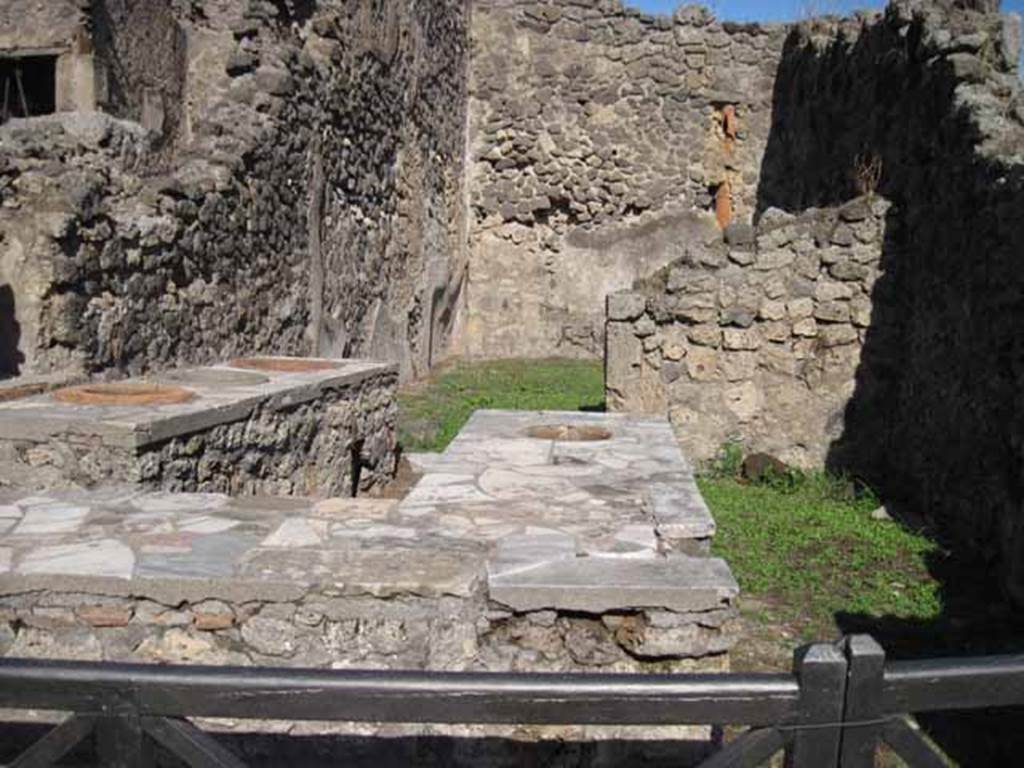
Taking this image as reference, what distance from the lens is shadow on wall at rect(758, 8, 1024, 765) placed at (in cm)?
482

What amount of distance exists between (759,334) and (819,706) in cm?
593

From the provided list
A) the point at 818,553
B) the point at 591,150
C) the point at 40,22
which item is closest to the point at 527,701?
the point at 818,553

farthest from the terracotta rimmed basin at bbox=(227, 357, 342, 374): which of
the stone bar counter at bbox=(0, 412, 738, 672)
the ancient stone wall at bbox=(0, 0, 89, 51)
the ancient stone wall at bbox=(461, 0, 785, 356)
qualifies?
the ancient stone wall at bbox=(461, 0, 785, 356)

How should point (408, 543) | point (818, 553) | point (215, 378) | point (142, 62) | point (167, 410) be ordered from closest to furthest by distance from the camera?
1. point (408, 543)
2. point (167, 410)
3. point (818, 553)
4. point (215, 378)
5. point (142, 62)

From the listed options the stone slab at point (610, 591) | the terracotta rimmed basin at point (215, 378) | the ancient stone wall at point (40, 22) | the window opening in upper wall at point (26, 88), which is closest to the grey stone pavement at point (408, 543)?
the stone slab at point (610, 591)

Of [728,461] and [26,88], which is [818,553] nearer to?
[728,461]

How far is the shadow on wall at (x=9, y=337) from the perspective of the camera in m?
5.03

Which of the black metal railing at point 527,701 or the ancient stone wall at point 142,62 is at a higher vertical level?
the ancient stone wall at point 142,62

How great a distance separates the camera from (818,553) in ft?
17.6

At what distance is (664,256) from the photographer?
14117mm

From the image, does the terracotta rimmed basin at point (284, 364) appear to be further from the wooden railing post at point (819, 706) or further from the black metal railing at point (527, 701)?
the wooden railing post at point (819, 706)

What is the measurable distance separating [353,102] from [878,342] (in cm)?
511

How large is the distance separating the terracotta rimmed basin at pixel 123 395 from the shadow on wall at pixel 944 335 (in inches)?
126

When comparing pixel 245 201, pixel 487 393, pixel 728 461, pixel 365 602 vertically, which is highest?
pixel 245 201
